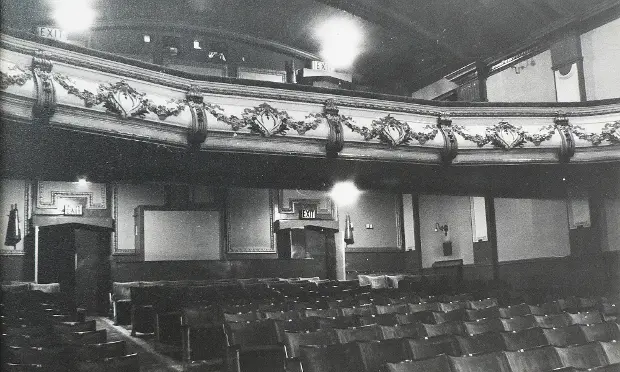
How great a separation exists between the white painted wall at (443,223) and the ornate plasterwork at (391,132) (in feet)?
16.0

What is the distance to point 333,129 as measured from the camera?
314 inches

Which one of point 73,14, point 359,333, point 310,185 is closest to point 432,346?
point 359,333


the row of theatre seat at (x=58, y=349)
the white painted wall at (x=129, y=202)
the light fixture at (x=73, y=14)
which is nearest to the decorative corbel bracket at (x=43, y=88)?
the row of theatre seat at (x=58, y=349)

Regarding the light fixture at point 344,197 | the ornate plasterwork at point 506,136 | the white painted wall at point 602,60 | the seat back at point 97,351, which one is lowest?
the seat back at point 97,351

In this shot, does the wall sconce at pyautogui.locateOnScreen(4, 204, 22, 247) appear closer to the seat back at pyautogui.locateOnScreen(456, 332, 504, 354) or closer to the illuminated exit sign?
the illuminated exit sign

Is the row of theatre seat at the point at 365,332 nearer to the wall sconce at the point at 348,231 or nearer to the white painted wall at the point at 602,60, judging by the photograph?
the white painted wall at the point at 602,60

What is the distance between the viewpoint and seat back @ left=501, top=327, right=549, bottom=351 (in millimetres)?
3998

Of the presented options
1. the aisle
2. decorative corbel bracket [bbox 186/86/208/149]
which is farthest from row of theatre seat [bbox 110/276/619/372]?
decorative corbel bracket [bbox 186/86/208/149]

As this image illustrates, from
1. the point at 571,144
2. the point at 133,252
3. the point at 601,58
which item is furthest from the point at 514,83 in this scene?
the point at 133,252

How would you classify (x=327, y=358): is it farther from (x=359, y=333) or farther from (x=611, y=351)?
(x=611, y=351)

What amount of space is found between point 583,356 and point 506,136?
227 inches

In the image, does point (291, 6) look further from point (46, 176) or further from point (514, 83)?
point (46, 176)

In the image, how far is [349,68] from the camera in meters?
14.7

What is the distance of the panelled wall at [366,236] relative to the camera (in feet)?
35.9
